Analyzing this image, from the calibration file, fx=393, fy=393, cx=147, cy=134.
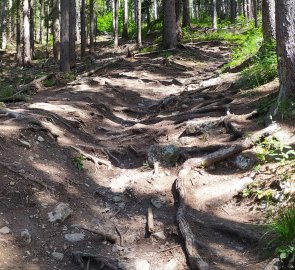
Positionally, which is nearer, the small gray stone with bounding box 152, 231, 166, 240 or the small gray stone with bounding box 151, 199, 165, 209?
the small gray stone with bounding box 152, 231, 166, 240

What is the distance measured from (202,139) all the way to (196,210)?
2346 mm

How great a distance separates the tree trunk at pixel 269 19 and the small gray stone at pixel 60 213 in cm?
844

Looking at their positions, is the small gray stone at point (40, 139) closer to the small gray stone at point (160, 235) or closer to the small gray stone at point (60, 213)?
the small gray stone at point (60, 213)

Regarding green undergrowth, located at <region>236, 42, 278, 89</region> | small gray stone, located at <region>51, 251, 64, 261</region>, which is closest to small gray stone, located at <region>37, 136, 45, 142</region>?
small gray stone, located at <region>51, 251, 64, 261</region>

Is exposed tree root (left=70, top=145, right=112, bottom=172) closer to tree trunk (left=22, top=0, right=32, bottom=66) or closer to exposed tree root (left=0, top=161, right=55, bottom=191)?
exposed tree root (left=0, top=161, right=55, bottom=191)

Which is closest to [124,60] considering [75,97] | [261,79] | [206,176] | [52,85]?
[52,85]

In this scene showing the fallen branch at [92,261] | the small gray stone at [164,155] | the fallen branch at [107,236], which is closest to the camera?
the fallen branch at [92,261]

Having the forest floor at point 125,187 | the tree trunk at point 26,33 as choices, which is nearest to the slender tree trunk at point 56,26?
the tree trunk at point 26,33

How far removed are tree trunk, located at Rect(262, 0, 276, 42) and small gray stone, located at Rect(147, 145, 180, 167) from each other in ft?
19.4

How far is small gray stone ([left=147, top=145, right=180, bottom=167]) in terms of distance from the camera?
698 centimetres

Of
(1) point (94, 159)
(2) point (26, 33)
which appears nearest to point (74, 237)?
(1) point (94, 159)

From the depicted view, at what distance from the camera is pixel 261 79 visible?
9.52 m

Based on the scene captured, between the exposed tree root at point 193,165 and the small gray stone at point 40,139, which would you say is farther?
the small gray stone at point 40,139

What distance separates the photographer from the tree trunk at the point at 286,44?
673cm
